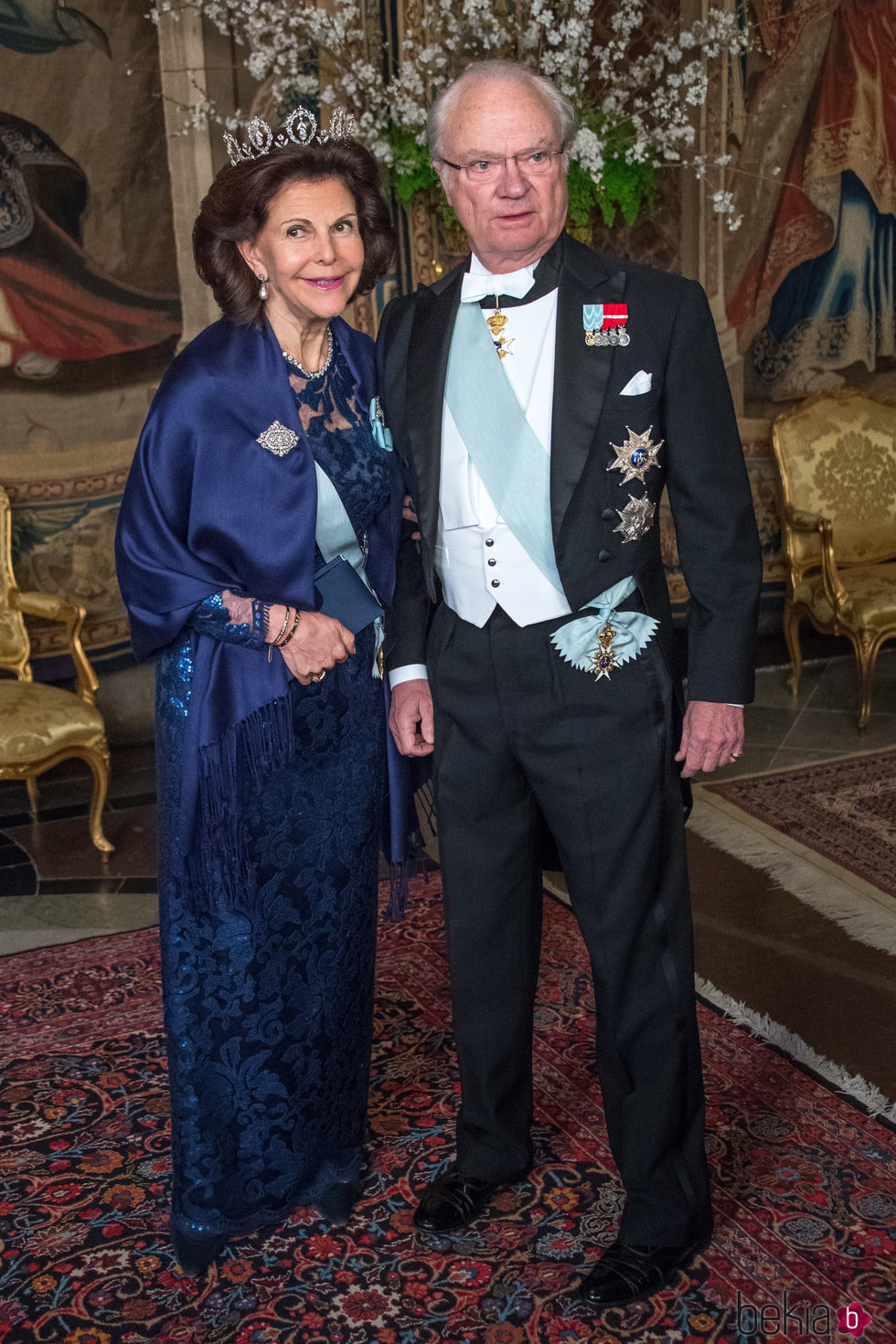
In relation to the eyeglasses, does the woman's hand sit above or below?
below

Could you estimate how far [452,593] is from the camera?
219 centimetres

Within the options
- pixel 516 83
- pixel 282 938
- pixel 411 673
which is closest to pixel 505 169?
pixel 516 83

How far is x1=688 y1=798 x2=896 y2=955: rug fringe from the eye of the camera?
11.8 ft

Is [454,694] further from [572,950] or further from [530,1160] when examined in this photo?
[572,950]

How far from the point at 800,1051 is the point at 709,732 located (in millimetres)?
1207

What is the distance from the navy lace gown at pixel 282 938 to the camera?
7.39 ft

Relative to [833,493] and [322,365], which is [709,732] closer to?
[322,365]

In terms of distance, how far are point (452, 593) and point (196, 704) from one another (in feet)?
1.53

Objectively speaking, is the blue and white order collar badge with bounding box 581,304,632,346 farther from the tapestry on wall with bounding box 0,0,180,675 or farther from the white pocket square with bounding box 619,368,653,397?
the tapestry on wall with bounding box 0,0,180,675

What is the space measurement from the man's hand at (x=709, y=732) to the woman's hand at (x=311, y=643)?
568 mm

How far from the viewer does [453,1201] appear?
242cm

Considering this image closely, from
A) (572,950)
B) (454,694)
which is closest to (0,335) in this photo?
(572,950)

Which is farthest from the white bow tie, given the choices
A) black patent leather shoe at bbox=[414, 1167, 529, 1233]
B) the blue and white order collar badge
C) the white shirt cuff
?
black patent leather shoe at bbox=[414, 1167, 529, 1233]

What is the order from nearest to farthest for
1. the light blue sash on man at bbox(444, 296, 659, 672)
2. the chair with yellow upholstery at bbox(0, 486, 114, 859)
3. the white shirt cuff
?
the light blue sash on man at bbox(444, 296, 659, 672), the white shirt cuff, the chair with yellow upholstery at bbox(0, 486, 114, 859)
